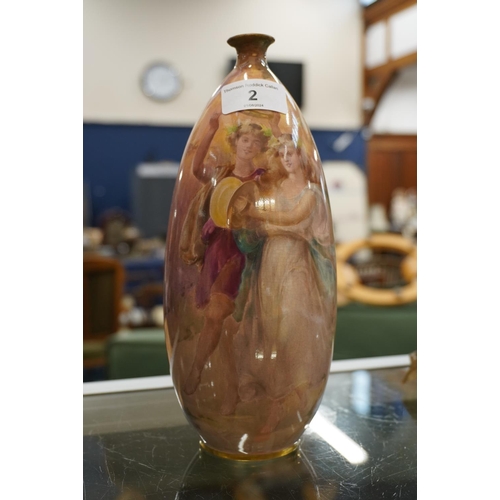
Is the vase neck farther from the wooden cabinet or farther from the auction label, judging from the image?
the wooden cabinet

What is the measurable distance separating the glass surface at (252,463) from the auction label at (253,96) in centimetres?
38

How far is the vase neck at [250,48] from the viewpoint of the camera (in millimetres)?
593

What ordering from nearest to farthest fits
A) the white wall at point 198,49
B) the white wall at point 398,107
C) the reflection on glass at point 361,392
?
the reflection on glass at point 361,392
the white wall at point 198,49
the white wall at point 398,107

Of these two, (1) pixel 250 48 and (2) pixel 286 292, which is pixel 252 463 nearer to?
(2) pixel 286 292

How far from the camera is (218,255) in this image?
53 centimetres

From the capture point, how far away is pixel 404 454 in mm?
607

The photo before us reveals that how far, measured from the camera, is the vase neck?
593 mm

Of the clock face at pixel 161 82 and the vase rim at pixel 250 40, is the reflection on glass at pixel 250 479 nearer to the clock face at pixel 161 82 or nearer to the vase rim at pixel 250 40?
the vase rim at pixel 250 40

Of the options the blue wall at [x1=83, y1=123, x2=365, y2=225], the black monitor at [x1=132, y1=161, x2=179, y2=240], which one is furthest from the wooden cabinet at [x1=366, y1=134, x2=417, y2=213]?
the black monitor at [x1=132, y1=161, x2=179, y2=240]

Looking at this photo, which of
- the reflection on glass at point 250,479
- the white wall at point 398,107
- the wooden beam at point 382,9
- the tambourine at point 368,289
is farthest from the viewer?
the white wall at point 398,107

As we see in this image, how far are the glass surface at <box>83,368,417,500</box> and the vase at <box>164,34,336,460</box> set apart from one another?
0.04m

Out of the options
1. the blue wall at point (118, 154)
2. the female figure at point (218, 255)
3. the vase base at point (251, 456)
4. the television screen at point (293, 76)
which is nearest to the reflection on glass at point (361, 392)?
the vase base at point (251, 456)
